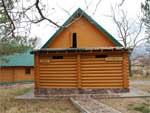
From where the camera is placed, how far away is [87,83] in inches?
779

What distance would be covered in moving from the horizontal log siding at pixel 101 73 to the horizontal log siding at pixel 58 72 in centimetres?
63

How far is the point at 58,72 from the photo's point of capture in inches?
791

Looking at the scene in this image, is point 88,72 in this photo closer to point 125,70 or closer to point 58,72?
point 58,72

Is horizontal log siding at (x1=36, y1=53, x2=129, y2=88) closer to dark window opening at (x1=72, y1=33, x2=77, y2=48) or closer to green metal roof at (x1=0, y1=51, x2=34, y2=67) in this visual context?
dark window opening at (x1=72, y1=33, x2=77, y2=48)

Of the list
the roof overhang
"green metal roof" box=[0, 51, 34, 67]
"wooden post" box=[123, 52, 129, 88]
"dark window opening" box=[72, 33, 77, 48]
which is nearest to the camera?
the roof overhang

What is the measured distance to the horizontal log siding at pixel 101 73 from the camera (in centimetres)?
1977

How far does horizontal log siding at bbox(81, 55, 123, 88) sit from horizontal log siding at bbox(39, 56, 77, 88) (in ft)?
2.06

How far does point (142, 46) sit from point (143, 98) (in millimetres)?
31320

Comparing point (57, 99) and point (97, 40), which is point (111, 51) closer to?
point (97, 40)

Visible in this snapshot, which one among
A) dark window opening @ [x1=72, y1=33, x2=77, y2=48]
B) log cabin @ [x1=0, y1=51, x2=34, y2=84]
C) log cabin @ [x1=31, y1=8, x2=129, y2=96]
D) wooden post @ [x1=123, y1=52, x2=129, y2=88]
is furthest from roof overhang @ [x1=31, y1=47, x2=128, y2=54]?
log cabin @ [x1=0, y1=51, x2=34, y2=84]

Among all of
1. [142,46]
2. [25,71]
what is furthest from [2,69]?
[142,46]

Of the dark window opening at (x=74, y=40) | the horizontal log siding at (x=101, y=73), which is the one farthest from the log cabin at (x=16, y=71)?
the horizontal log siding at (x=101, y=73)

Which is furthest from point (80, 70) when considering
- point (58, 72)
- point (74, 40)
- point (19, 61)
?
point (19, 61)

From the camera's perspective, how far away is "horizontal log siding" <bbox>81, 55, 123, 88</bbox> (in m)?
19.8
